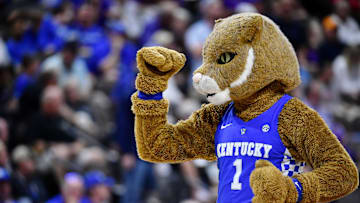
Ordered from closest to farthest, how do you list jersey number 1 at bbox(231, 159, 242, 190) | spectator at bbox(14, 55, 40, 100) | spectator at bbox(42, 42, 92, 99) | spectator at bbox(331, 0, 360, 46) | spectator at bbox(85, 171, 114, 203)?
jersey number 1 at bbox(231, 159, 242, 190)
spectator at bbox(85, 171, 114, 203)
spectator at bbox(14, 55, 40, 100)
spectator at bbox(42, 42, 92, 99)
spectator at bbox(331, 0, 360, 46)

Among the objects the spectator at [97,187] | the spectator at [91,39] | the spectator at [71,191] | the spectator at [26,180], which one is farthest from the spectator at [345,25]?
the spectator at [26,180]

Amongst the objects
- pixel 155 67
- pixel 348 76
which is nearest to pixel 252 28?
pixel 155 67

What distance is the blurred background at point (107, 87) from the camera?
15.4 ft

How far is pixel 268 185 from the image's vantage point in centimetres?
180

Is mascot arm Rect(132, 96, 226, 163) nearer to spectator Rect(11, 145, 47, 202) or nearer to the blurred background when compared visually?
the blurred background

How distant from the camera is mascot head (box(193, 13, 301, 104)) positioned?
2072mm

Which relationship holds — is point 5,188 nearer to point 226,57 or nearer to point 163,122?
point 163,122

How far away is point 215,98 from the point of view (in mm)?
2113

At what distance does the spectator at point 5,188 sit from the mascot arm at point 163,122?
2.46 m

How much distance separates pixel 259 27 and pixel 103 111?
11.2ft

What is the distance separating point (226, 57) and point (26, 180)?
2.91m

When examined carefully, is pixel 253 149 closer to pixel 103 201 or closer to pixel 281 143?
pixel 281 143

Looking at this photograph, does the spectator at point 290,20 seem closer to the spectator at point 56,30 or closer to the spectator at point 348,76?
the spectator at point 348,76

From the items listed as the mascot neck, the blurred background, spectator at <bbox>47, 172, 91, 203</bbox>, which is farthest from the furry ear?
spectator at <bbox>47, 172, 91, 203</bbox>
